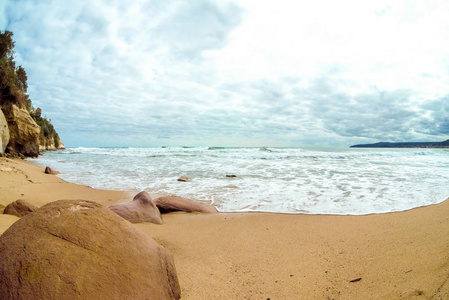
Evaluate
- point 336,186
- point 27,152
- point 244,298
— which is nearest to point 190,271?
point 244,298

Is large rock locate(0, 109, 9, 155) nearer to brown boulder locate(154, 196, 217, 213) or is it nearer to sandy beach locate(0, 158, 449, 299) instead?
sandy beach locate(0, 158, 449, 299)

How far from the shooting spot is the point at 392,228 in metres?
3.51

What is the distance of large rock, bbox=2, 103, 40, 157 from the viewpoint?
1823cm

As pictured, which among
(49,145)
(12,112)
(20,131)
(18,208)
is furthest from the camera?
(49,145)

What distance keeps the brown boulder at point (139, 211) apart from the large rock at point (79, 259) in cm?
227

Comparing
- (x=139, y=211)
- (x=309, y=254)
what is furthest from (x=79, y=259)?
(x=139, y=211)

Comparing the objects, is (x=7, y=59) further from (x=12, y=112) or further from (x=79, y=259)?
(x=79, y=259)

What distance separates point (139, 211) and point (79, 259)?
9.21ft

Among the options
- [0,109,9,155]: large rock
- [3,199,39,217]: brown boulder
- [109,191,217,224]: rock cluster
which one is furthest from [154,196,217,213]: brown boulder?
[0,109,9,155]: large rock

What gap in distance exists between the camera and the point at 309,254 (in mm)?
2777

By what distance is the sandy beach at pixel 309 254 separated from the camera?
1985 mm

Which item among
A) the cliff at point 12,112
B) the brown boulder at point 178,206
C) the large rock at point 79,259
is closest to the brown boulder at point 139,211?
the brown boulder at point 178,206

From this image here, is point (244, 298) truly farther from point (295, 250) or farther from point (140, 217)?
point (140, 217)

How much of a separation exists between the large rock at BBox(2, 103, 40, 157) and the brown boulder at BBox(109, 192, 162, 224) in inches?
809
